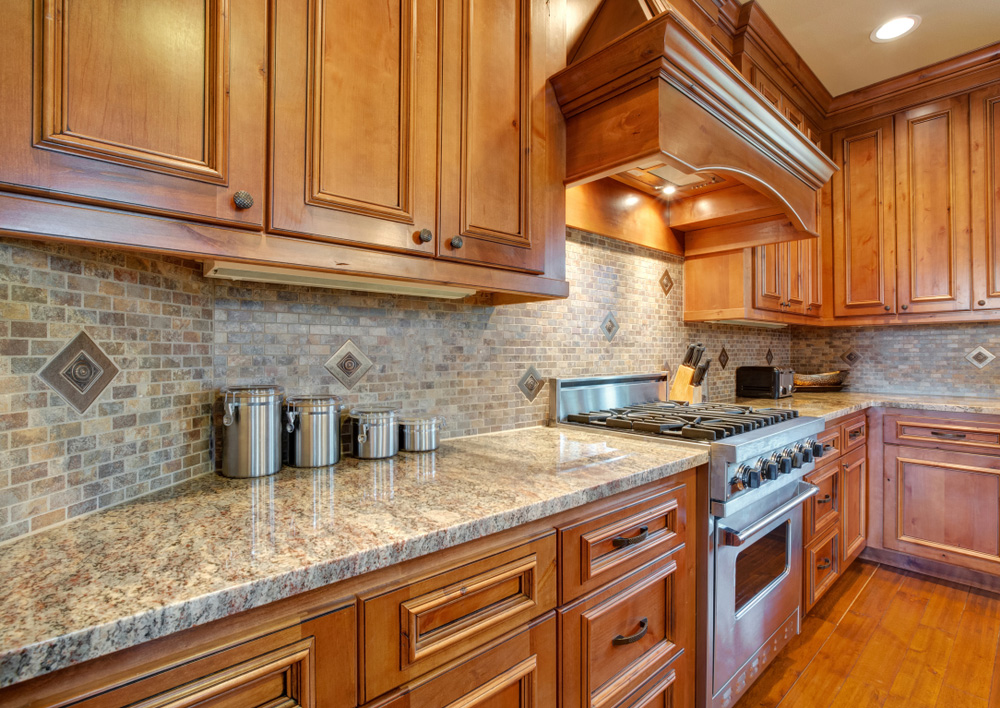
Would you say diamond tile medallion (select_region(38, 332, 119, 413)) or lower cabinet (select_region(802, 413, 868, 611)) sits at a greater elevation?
diamond tile medallion (select_region(38, 332, 119, 413))

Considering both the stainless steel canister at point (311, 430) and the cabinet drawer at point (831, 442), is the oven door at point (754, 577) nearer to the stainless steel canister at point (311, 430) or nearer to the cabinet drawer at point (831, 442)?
the cabinet drawer at point (831, 442)

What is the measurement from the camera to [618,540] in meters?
1.13

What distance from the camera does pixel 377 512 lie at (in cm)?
88

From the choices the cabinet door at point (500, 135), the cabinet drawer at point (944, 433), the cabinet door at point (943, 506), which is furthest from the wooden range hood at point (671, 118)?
the cabinet door at point (943, 506)

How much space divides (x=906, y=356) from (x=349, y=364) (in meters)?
3.66

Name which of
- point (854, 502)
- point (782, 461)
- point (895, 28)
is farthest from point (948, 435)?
point (895, 28)

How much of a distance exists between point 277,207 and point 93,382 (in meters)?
0.47

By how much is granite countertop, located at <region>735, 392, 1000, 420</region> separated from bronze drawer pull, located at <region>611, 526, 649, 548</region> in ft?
4.52

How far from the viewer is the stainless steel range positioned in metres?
1.43

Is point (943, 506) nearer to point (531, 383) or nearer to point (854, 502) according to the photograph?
point (854, 502)

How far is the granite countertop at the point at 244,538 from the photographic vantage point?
53cm

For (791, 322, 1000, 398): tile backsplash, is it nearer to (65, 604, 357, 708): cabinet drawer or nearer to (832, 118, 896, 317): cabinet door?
(832, 118, 896, 317): cabinet door

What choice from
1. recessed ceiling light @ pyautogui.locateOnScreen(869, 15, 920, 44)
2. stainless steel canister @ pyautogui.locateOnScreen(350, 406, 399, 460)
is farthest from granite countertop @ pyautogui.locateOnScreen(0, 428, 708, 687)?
recessed ceiling light @ pyautogui.locateOnScreen(869, 15, 920, 44)

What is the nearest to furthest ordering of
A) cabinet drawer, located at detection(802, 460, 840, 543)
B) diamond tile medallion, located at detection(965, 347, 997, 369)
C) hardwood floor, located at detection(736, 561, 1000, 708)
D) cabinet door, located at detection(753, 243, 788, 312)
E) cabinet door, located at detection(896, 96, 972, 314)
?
hardwood floor, located at detection(736, 561, 1000, 708) < cabinet drawer, located at detection(802, 460, 840, 543) < cabinet door, located at detection(753, 243, 788, 312) < cabinet door, located at detection(896, 96, 972, 314) < diamond tile medallion, located at detection(965, 347, 997, 369)
